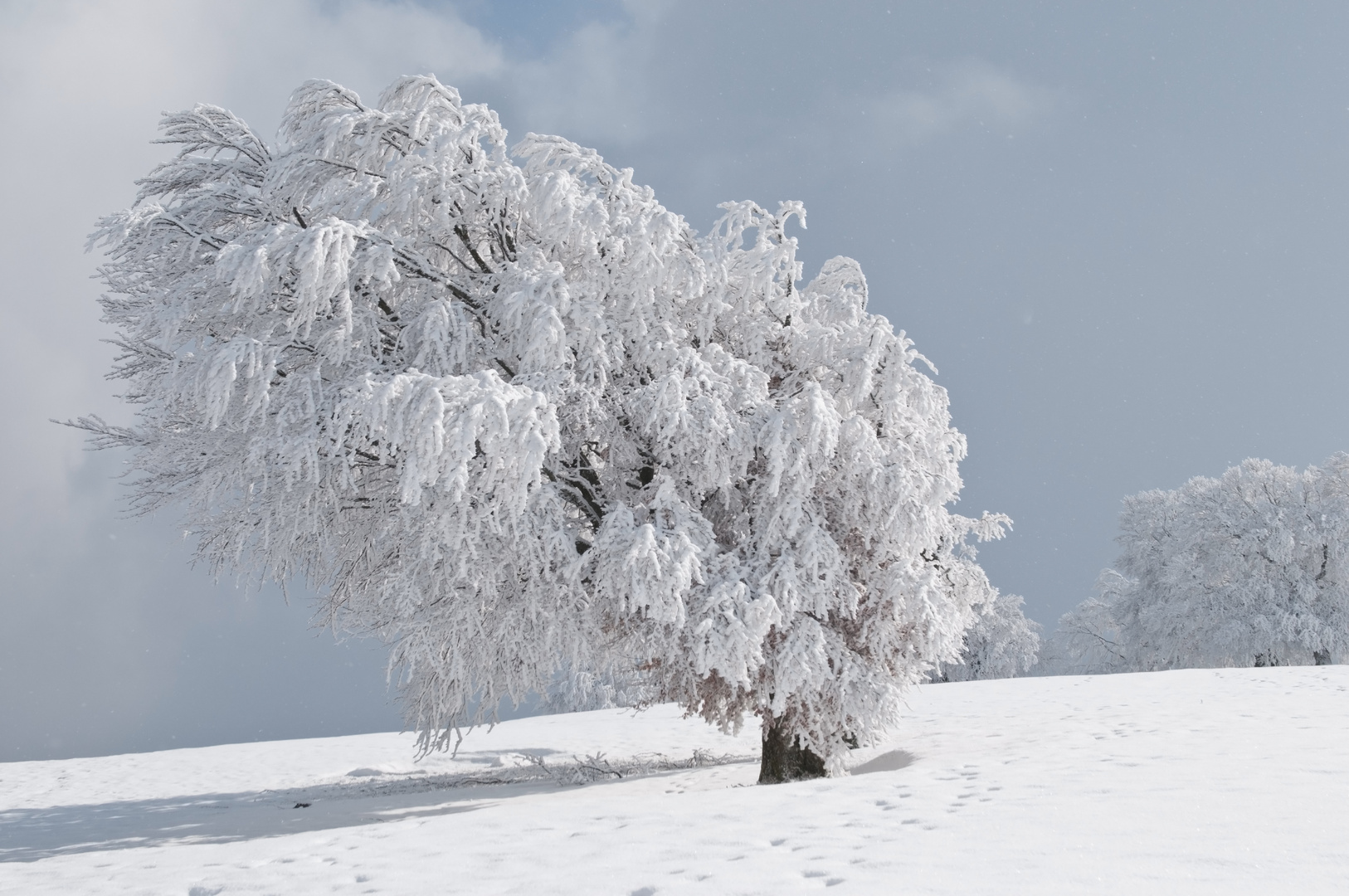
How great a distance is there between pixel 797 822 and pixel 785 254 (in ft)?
20.6

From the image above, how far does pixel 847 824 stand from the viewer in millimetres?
5492

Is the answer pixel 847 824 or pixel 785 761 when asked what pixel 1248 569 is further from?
pixel 847 824

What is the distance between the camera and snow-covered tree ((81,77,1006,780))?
324 inches

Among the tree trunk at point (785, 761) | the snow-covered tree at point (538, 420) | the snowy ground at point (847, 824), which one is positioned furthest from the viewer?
the tree trunk at point (785, 761)

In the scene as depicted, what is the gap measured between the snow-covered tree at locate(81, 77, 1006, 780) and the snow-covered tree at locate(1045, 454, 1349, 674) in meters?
20.8

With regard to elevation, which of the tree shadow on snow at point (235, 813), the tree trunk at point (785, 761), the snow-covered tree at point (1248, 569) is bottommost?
the tree shadow on snow at point (235, 813)

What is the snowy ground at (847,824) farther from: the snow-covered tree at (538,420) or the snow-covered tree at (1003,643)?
the snow-covered tree at (1003,643)

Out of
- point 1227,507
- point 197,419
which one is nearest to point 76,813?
point 197,419

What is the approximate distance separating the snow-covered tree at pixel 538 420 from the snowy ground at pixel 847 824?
4.80 ft

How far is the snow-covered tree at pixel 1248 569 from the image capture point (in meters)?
25.2

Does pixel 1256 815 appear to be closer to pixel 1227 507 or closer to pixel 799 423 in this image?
pixel 799 423

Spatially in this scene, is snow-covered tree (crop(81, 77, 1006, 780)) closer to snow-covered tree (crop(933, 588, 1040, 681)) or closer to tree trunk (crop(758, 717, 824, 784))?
tree trunk (crop(758, 717, 824, 784))

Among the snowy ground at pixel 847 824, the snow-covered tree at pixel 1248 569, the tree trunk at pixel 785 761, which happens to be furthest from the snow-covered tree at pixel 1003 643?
the tree trunk at pixel 785 761

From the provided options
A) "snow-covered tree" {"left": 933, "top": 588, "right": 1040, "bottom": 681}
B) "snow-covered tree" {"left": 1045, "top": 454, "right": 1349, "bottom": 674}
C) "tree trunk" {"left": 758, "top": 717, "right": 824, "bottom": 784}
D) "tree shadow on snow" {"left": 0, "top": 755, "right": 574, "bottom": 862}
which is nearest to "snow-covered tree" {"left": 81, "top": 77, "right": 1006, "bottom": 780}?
"tree trunk" {"left": 758, "top": 717, "right": 824, "bottom": 784}
